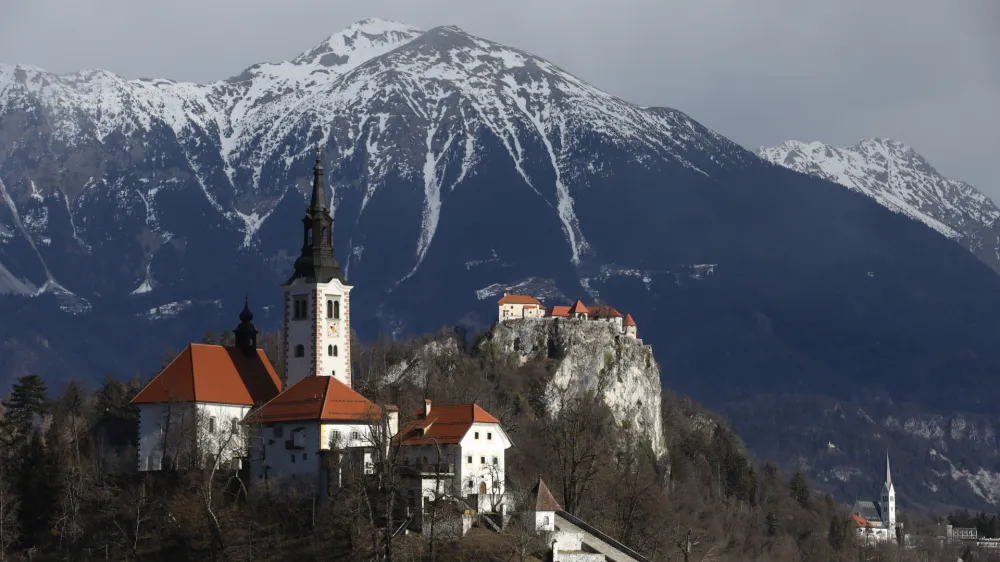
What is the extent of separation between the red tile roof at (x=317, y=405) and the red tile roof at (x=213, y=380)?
4.17 meters

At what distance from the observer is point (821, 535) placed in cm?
18888

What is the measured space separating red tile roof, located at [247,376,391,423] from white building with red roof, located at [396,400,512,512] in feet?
9.46

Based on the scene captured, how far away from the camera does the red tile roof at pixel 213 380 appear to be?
112 meters

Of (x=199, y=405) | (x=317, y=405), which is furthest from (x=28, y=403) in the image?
(x=317, y=405)

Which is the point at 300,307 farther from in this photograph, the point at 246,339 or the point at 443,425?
the point at 443,425

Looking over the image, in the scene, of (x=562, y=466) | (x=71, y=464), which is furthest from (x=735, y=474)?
(x=71, y=464)

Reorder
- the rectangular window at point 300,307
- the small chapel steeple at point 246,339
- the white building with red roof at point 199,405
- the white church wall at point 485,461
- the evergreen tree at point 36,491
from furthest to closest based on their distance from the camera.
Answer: the small chapel steeple at point 246,339
the rectangular window at point 300,307
the evergreen tree at point 36,491
the white building with red roof at point 199,405
the white church wall at point 485,461

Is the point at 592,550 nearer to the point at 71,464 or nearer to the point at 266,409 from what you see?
the point at 266,409

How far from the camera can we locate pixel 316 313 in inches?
4545

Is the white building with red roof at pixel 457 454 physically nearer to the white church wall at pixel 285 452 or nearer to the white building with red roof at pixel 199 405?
the white church wall at pixel 285 452

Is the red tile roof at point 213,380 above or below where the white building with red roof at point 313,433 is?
above

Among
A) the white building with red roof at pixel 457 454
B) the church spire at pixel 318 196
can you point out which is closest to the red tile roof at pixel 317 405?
the white building with red roof at pixel 457 454

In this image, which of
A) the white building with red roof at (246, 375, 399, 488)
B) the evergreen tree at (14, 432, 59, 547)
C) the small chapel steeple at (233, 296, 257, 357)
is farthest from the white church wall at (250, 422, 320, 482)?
the evergreen tree at (14, 432, 59, 547)

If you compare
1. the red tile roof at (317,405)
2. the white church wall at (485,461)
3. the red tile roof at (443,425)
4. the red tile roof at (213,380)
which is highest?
the red tile roof at (213,380)
